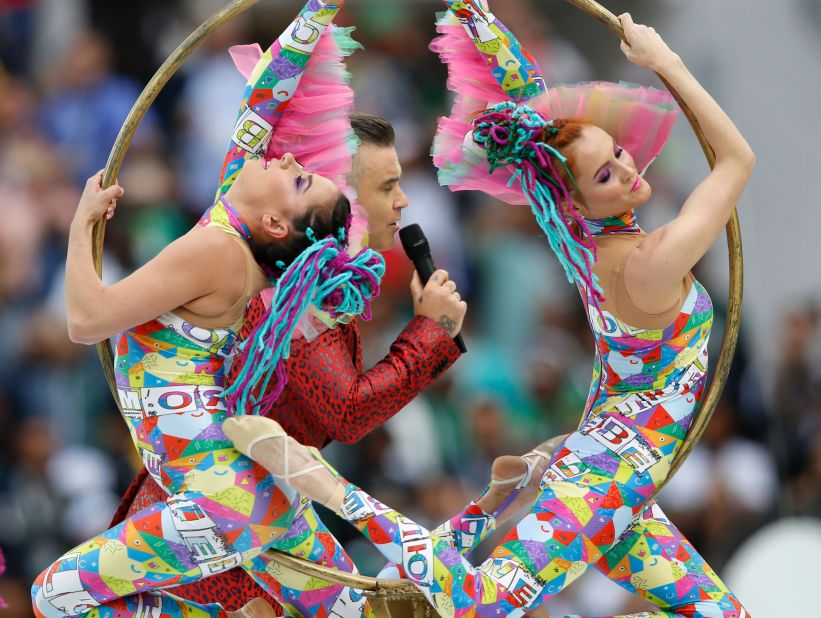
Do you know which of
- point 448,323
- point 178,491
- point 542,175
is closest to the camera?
point 178,491

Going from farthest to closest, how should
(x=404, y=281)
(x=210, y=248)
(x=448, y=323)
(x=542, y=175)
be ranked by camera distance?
(x=404, y=281), (x=448, y=323), (x=542, y=175), (x=210, y=248)

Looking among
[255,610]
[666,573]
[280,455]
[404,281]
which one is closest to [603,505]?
[666,573]

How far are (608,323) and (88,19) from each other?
146 inches

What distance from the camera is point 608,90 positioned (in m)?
3.40

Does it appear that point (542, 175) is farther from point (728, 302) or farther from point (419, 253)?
point (728, 302)

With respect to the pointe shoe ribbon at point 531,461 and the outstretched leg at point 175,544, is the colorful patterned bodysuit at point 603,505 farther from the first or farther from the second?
the outstretched leg at point 175,544

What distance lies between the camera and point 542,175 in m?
3.34

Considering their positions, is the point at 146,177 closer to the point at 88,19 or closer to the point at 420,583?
the point at 88,19

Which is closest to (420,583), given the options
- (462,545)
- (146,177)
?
(462,545)

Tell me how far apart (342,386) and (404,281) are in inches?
86.0

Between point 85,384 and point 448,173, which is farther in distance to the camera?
point 85,384

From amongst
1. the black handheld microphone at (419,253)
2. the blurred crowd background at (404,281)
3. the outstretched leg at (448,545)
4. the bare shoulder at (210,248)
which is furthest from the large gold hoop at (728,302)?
the blurred crowd background at (404,281)

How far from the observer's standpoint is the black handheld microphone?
11.4 ft

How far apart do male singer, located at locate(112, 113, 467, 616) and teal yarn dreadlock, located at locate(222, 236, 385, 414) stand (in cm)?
16
